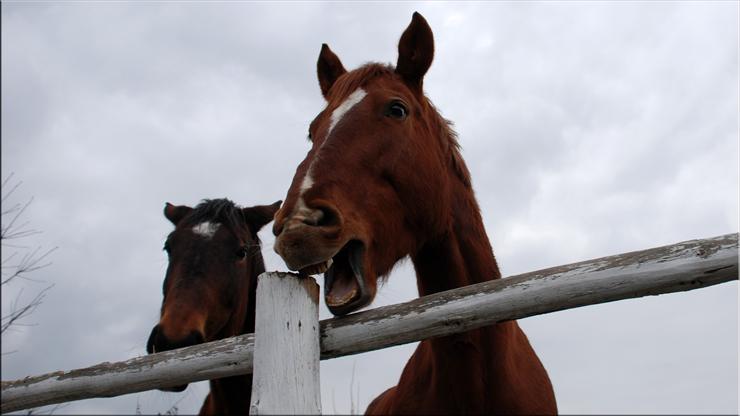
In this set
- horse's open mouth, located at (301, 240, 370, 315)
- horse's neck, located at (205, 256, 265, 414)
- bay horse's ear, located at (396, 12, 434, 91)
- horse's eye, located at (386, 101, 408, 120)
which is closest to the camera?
horse's open mouth, located at (301, 240, 370, 315)

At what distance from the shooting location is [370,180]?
9.39 feet

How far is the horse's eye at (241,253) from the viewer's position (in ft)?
17.8

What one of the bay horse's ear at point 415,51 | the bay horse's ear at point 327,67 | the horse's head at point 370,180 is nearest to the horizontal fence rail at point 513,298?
the horse's head at point 370,180

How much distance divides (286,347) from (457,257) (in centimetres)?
132

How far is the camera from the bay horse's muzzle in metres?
4.27

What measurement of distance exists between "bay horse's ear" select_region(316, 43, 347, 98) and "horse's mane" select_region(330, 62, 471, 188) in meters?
0.58

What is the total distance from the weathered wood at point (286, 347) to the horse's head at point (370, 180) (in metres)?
0.11

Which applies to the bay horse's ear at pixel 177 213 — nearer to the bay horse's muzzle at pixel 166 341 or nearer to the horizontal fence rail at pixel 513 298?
the bay horse's muzzle at pixel 166 341

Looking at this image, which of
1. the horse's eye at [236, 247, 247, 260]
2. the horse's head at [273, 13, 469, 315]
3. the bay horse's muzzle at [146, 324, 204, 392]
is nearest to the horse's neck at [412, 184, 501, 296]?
the horse's head at [273, 13, 469, 315]

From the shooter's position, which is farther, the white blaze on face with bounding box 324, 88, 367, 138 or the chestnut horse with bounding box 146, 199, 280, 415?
the chestnut horse with bounding box 146, 199, 280, 415

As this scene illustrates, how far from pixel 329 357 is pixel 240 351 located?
1.38ft

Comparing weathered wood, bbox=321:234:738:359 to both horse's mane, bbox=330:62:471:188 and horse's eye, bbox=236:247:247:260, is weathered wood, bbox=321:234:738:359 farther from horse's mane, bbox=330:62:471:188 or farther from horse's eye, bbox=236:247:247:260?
horse's eye, bbox=236:247:247:260

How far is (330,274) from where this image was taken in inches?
107

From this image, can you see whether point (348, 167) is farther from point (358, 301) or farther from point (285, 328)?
point (285, 328)
